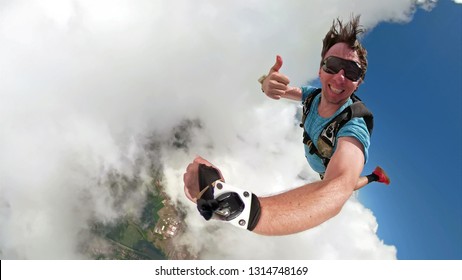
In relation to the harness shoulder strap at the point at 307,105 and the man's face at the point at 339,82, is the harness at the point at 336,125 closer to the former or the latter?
the man's face at the point at 339,82

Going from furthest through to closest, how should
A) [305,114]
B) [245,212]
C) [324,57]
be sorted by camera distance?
[305,114], [324,57], [245,212]

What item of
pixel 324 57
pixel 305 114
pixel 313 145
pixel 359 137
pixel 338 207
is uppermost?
pixel 324 57

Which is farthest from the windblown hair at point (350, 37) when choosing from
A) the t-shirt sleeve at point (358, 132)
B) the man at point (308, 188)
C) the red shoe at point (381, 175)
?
the red shoe at point (381, 175)

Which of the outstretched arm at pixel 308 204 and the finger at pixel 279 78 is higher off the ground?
the finger at pixel 279 78

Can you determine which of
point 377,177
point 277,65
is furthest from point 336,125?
point 377,177

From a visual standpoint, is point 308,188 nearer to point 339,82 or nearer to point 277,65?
point 277,65
